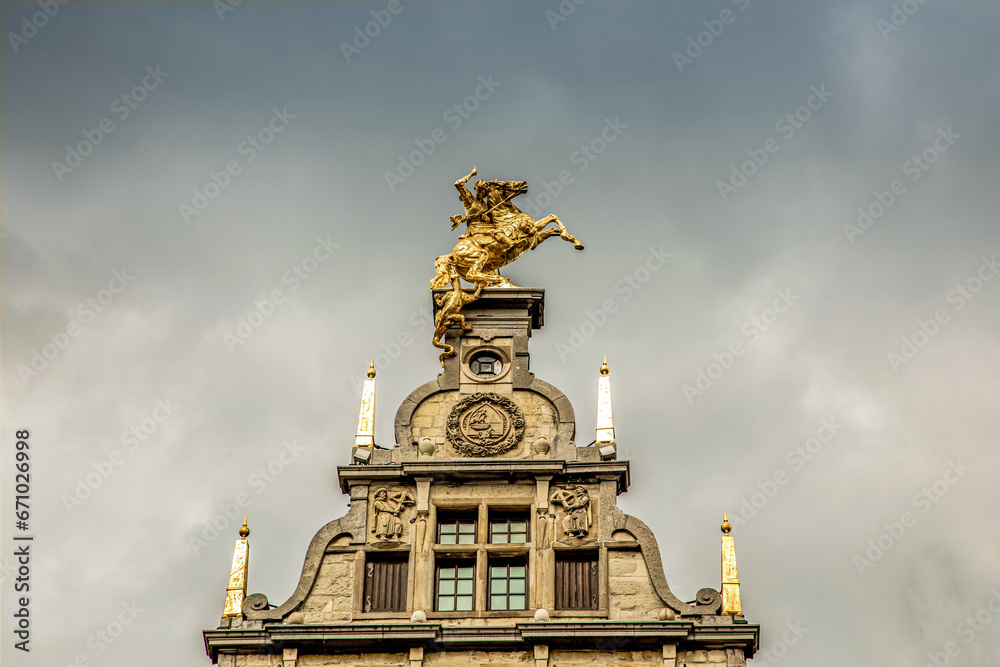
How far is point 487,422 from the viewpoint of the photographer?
135 ft

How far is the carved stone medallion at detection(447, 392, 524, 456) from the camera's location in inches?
1604

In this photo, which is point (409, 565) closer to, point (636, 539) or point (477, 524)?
point (477, 524)

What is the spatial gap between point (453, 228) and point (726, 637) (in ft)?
36.5

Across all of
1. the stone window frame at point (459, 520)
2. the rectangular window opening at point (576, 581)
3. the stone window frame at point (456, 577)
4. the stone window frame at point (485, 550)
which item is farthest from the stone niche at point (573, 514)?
the stone window frame at point (456, 577)

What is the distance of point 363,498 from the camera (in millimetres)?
40188

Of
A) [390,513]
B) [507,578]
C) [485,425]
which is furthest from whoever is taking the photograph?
[485,425]

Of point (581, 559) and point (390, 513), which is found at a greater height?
point (390, 513)

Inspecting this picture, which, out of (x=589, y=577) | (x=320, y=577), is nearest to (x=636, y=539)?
(x=589, y=577)

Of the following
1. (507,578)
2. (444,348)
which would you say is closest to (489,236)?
(444,348)

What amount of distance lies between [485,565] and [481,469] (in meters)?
2.01

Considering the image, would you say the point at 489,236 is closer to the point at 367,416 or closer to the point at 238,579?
the point at 367,416

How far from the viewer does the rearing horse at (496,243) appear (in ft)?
141

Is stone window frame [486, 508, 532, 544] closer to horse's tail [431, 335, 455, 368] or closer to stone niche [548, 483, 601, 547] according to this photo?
stone niche [548, 483, 601, 547]

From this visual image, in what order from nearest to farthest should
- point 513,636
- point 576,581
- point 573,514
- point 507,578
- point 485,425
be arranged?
1. point 513,636
2. point 576,581
3. point 507,578
4. point 573,514
5. point 485,425
